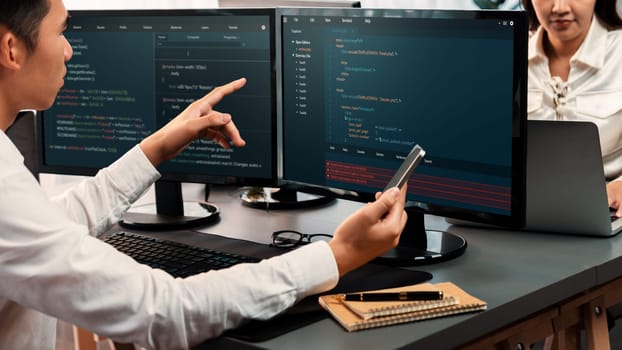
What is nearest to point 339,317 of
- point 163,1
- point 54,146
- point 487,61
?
point 487,61

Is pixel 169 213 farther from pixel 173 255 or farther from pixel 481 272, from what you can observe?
pixel 481 272

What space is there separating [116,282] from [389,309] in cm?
39

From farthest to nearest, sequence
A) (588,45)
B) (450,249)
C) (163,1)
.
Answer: (163,1), (588,45), (450,249)

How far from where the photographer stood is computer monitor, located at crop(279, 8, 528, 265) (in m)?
1.53

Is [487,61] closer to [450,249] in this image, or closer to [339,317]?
[450,249]

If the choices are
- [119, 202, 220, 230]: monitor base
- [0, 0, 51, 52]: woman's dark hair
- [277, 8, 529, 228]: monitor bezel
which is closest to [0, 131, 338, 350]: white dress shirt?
[0, 0, 51, 52]: woman's dark hair

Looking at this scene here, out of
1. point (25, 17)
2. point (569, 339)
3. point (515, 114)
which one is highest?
point (25, 17)

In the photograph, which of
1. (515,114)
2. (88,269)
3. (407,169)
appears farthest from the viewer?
(515,114)

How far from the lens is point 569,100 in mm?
2482

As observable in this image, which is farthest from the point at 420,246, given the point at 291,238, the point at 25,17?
the point at 25,17

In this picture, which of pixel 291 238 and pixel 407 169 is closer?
pixel 407 169

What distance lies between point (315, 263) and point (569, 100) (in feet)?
4.75

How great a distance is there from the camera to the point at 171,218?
1961 millimetres

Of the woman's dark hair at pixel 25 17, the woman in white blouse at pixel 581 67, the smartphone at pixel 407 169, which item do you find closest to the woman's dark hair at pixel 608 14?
the woman in white blouse at pixel 581 67
